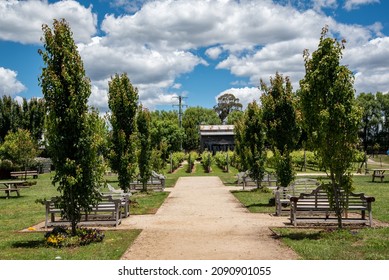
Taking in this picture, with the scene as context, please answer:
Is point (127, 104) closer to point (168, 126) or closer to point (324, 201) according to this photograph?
point (324, 201)

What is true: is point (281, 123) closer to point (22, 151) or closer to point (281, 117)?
point (281, 117)

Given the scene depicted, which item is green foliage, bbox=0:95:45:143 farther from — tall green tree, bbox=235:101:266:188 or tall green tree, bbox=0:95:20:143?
tall green tree, bbox=235:101:266:188

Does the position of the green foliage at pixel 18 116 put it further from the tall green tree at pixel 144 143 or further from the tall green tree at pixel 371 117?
the tall green tree at pixel 371 117

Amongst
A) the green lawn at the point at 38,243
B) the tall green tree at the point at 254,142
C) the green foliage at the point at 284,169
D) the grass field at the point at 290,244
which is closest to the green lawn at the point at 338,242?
the grass field at the point at 290,244

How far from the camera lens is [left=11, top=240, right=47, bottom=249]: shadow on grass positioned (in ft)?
31.7

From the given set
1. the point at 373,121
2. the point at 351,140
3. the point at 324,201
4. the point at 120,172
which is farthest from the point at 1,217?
the point at 373,121

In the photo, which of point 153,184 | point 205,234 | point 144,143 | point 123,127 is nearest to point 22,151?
point 153,184

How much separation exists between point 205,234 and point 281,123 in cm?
799

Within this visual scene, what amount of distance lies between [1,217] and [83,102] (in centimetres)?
721

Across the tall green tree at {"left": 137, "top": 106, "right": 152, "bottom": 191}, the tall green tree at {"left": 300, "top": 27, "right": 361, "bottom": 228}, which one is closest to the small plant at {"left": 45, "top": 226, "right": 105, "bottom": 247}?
the tall green tree at {"left": 300, "top": 27, "right": 361, "bottom": 228}

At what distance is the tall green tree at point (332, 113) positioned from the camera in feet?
34.2

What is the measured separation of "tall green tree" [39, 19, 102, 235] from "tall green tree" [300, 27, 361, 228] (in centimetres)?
561

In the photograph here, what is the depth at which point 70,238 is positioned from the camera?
9844 mm

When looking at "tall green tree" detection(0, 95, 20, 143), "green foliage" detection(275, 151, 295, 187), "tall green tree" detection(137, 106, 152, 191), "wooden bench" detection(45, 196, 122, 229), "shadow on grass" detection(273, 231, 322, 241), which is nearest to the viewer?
"shadow on grass" detection(273, 231, 322, 241)
